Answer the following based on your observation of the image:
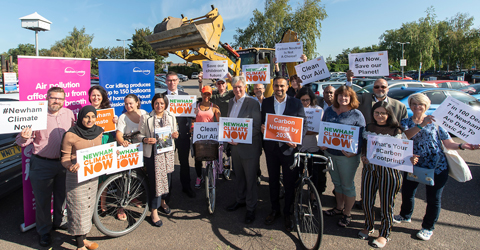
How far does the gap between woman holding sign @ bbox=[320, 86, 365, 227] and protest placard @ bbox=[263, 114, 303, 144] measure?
0.50 meters

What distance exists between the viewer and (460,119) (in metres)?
2.81

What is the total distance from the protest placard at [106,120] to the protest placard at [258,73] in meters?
2.90

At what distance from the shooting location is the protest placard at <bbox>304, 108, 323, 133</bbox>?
12.6 feet

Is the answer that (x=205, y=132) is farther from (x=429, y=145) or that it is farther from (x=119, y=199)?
(x=429, y=145)

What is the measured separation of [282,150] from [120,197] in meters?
2.43

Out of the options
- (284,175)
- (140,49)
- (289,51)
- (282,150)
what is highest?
(140,49)

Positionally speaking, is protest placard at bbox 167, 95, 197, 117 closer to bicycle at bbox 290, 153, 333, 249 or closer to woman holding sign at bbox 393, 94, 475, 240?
bicycle at bbox 290, 153, 333, 249

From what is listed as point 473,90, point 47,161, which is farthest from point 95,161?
point 473,90

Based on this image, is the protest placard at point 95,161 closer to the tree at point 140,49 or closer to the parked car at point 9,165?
the parked car at point 9,165

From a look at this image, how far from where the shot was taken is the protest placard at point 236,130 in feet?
11.7

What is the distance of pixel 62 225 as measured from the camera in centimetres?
359

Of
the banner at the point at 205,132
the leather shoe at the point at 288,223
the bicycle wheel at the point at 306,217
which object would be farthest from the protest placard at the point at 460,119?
the banner at the point at 205,132

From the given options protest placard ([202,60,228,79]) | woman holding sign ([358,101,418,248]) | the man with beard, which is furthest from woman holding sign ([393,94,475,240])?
the man with beard

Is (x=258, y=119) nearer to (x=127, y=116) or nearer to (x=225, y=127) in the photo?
(x=225, y=127)
